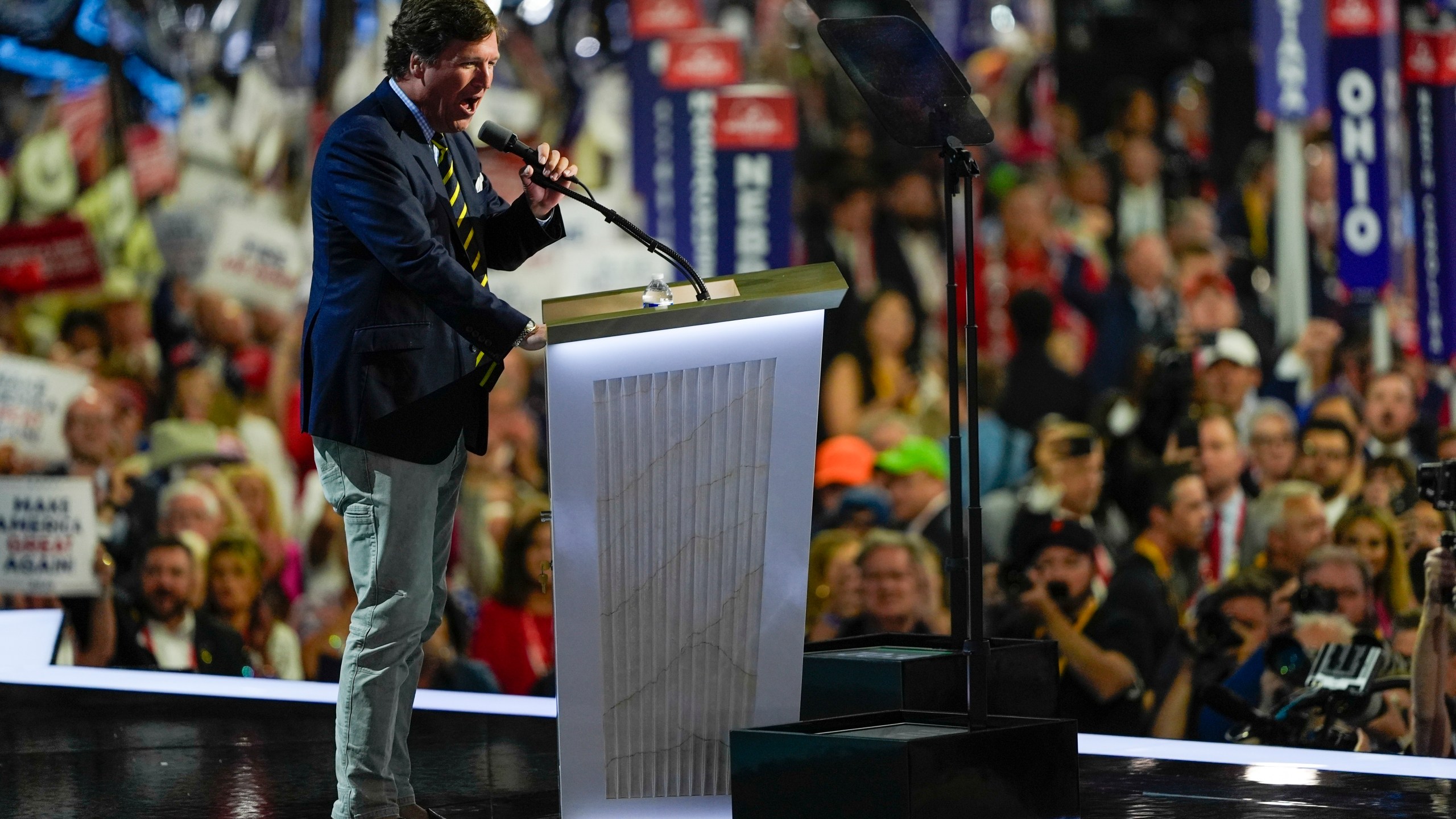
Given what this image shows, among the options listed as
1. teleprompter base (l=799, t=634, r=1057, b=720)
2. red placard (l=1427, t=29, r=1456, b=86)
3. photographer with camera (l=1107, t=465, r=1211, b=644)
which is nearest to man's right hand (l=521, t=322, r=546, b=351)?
teleprompter base (l=799, t=634, r=1057, b=720)

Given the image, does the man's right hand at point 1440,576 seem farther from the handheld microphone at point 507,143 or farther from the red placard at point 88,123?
the red placard at point 88,123

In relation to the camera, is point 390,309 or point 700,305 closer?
point 700,305

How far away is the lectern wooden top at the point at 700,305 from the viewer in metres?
2.25

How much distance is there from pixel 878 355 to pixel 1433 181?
1566 millimetres

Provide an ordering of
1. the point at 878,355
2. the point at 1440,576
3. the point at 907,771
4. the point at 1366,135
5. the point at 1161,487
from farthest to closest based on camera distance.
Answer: the point at 878,355 → the point at 1366,135 → the point at 1161,487 → the point at 1440,576 → the point at 907,771

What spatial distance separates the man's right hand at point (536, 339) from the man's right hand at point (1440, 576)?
2066 millimetres

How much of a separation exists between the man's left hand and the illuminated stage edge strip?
51.2 inches

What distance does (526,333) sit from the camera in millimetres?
2307

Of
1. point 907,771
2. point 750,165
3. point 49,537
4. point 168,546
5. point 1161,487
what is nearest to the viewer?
point 907,771

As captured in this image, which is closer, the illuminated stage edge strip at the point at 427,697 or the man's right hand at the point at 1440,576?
the illuminated stage edge strip at the point at 427,697

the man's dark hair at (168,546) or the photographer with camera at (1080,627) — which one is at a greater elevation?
the man's dark hair at (168,546)

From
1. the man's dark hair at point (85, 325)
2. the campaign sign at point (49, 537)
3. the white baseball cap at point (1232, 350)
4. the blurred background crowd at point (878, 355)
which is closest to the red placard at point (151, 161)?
the blurred background crowd at point (878, 355)

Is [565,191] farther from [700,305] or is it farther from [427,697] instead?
[427,697]

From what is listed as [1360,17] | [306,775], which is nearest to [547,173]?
[306,775]
